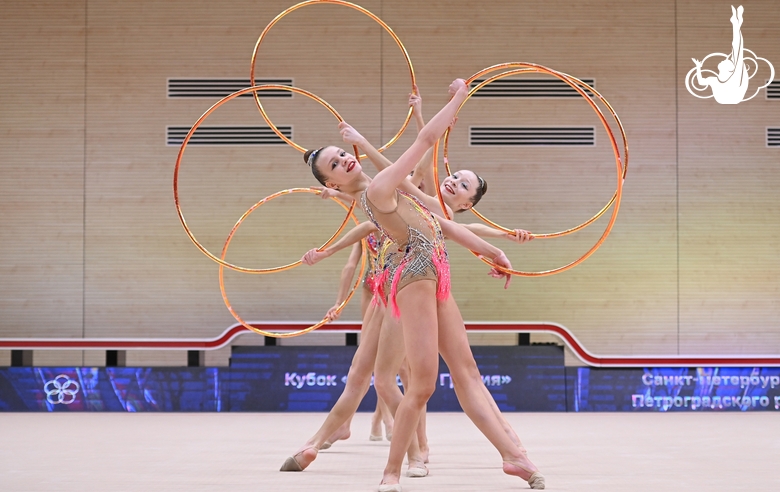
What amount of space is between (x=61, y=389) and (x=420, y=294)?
6167mm

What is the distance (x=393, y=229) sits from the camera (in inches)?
165

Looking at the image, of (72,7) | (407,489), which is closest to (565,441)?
(407,489)

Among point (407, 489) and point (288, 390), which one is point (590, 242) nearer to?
point (288, 390)

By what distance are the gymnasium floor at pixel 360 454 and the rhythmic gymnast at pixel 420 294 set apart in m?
0.32

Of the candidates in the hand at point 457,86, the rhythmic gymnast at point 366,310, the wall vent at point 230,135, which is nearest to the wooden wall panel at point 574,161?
the wall vent at point 230,135

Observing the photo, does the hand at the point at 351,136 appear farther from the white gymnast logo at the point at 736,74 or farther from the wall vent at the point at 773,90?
the wall vent at the point at 773,90

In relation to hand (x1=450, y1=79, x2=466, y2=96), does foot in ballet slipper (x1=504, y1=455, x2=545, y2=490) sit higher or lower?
lower

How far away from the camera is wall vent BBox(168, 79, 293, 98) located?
10852 millimetres

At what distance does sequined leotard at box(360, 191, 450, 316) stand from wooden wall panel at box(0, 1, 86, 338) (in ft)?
25.0

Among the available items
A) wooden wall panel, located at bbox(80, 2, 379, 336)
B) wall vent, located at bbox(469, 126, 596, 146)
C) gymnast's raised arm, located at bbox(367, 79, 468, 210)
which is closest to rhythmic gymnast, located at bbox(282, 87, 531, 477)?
gymnast's raised arm, located at bbox(367, 79, 468, 210)

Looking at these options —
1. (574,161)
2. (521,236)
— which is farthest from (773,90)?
(521,236)

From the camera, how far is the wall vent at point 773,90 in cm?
1095

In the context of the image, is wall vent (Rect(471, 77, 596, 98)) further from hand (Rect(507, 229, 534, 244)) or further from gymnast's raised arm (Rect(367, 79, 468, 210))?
gymnast's raised arm (Rect(367, 79, 468, 210))

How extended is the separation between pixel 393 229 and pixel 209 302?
698 cm
